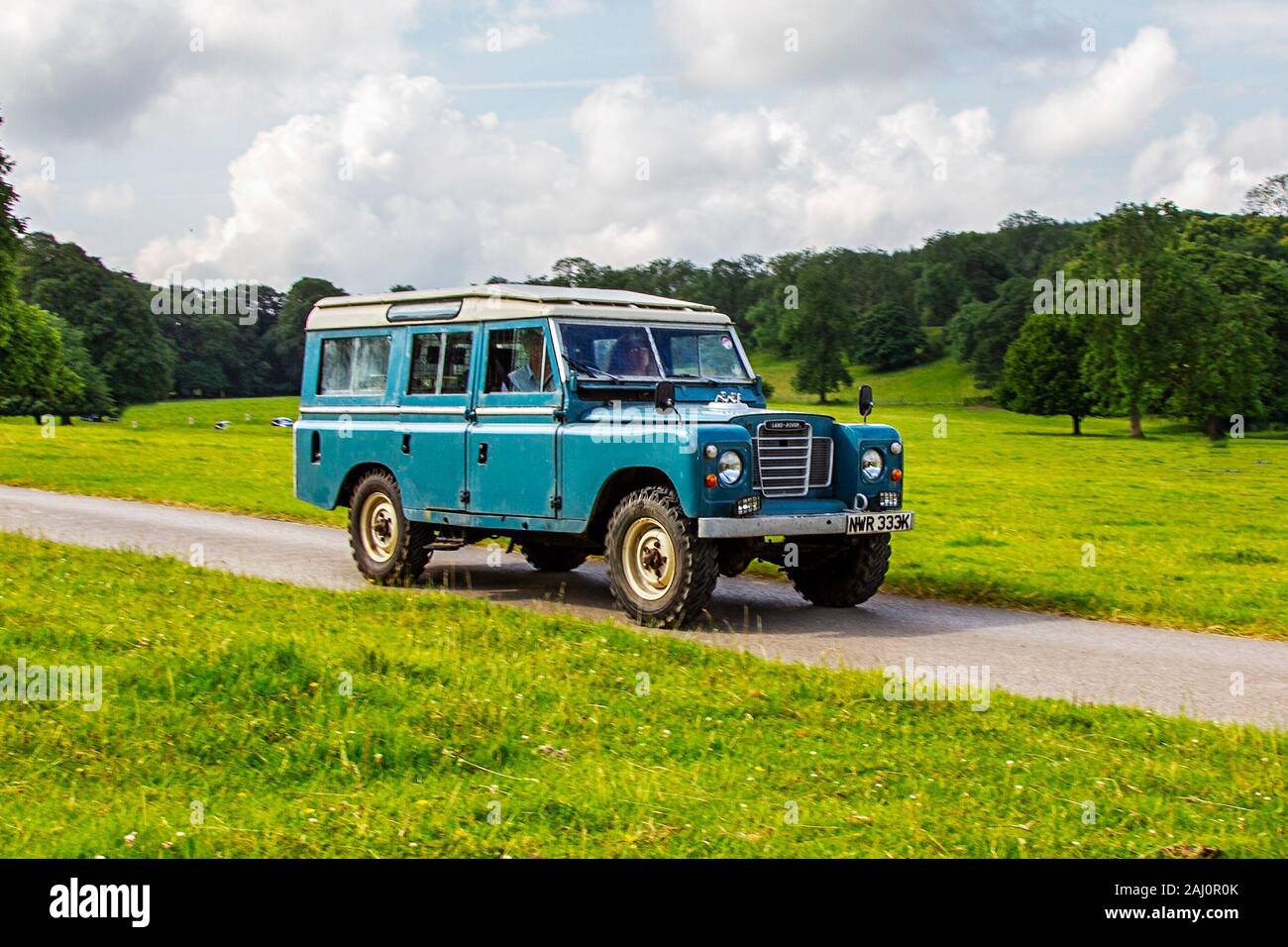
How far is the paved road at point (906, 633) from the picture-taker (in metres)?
9.10

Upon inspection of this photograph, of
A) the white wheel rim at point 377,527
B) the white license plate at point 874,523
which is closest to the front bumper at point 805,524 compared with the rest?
the white license plate at point 874,523

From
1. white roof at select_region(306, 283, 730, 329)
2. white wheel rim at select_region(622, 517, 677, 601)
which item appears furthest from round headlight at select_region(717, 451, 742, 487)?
white roof at select_region(306, 283, 730, 329)

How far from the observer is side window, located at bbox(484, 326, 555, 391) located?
41.4 ft

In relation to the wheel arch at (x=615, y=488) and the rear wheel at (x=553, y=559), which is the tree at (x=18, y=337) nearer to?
the rear wheel at (x=553, y=559)

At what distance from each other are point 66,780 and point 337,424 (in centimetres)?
→ 856

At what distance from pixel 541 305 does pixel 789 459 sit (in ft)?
8.97

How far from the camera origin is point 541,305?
12781 millimetres

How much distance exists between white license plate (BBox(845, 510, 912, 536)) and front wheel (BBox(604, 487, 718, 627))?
4.21 ft

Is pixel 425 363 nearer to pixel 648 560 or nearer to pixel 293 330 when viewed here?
pixel 648 560

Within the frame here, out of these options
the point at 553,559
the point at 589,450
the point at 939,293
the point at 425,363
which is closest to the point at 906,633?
the point at 589,450

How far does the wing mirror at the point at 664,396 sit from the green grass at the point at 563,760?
242cm
